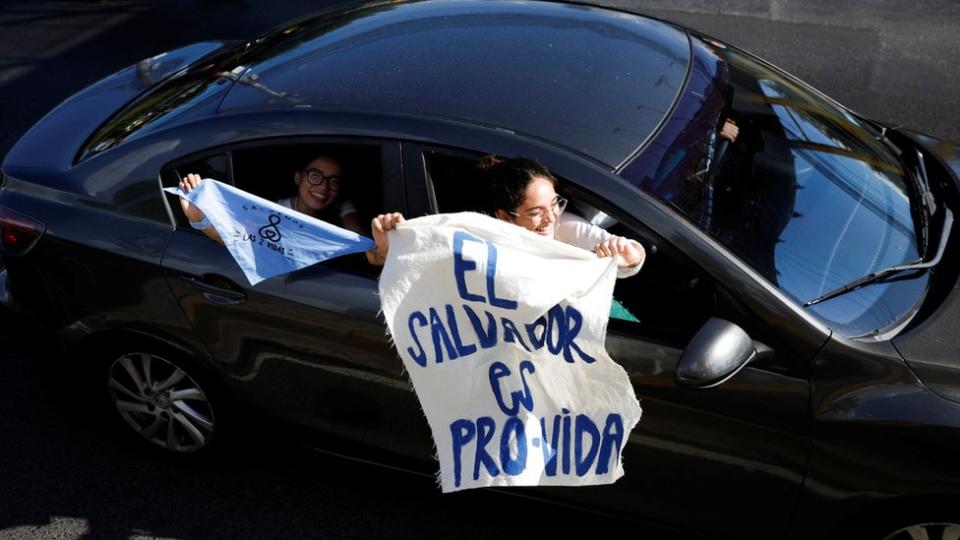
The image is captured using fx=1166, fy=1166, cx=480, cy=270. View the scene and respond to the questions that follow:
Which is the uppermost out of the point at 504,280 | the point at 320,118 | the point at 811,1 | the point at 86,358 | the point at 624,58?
the point at 811,1

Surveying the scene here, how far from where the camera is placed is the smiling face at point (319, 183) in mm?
3946

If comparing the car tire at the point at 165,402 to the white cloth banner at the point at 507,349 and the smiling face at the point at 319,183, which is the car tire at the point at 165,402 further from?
the white cloth banner at the point at 507,349

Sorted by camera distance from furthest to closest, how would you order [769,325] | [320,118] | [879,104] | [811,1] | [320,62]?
[811,1], [879,104], [320,62], [320,118], [769,325]

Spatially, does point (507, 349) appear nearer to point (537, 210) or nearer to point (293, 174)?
point (537, 210)

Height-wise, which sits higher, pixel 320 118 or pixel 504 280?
pixel 320 118

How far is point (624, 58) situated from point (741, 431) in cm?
137

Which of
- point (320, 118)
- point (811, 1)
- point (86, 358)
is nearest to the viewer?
point (320, 118)

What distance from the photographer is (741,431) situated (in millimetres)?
3465

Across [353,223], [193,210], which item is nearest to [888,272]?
[353,223]

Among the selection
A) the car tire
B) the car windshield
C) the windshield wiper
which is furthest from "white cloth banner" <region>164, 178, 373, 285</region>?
the windshield wiper

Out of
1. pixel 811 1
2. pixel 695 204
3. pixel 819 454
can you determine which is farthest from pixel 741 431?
pixel 811 1

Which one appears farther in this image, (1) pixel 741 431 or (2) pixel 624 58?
(2) pixel 624 58

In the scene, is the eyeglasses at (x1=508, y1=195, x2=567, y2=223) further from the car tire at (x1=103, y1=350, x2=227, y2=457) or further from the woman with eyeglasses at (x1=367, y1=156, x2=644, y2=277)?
the car tire at (x1=103, y1=350, x2=227, y2=457)

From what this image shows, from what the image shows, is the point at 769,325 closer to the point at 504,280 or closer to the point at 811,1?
the point at 504,280
